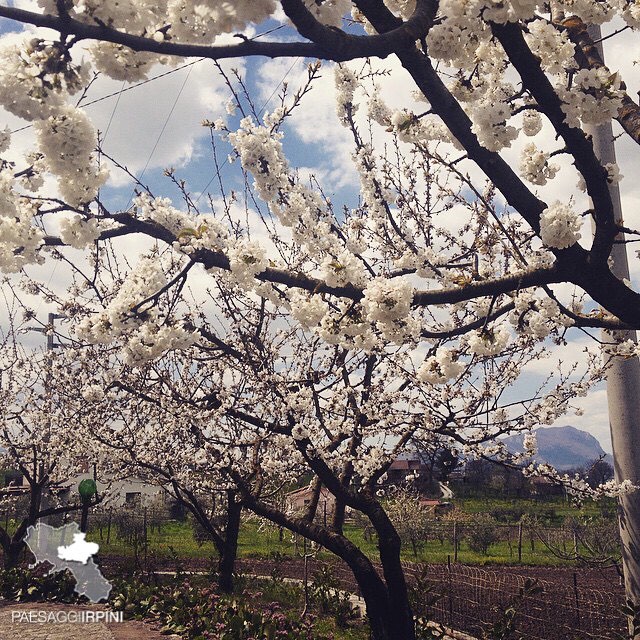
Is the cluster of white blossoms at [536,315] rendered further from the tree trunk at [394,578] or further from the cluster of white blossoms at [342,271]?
the tree trunk at [394,578]

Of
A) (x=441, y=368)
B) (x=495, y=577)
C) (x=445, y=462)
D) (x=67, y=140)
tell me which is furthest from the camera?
(x=495, y=577)

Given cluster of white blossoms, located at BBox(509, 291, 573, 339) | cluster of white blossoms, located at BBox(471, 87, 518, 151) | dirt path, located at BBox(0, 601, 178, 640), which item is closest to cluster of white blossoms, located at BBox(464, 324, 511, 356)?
cluster of white blossoms, located at BBox(509, 291, 573, 339)

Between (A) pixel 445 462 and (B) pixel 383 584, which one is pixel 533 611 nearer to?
(B) pixel 383 584

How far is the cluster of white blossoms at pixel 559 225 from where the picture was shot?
9.89ft

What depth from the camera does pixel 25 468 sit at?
15609 millimetres

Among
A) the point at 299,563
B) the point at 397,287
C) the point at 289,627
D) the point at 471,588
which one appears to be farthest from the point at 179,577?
the point at 397,287

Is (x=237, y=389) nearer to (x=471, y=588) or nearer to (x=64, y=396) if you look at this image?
(x=64, y=396)

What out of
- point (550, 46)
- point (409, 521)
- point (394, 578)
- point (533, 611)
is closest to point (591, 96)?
point (550, 46)

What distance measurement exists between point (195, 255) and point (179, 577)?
1026 centimetres

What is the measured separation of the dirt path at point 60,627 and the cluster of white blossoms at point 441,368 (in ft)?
21.3

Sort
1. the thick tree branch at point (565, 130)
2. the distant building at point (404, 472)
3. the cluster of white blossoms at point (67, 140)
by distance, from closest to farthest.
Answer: the thick tree branch at point (565, 130), the cluster of white blossoms at point (67, 140), the distant building at point (404, 472)

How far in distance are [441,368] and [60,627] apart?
8.56 metres

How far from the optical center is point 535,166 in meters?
3.96

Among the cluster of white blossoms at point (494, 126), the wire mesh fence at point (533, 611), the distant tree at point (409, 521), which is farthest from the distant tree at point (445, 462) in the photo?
the distant tree at point (409, 521)
